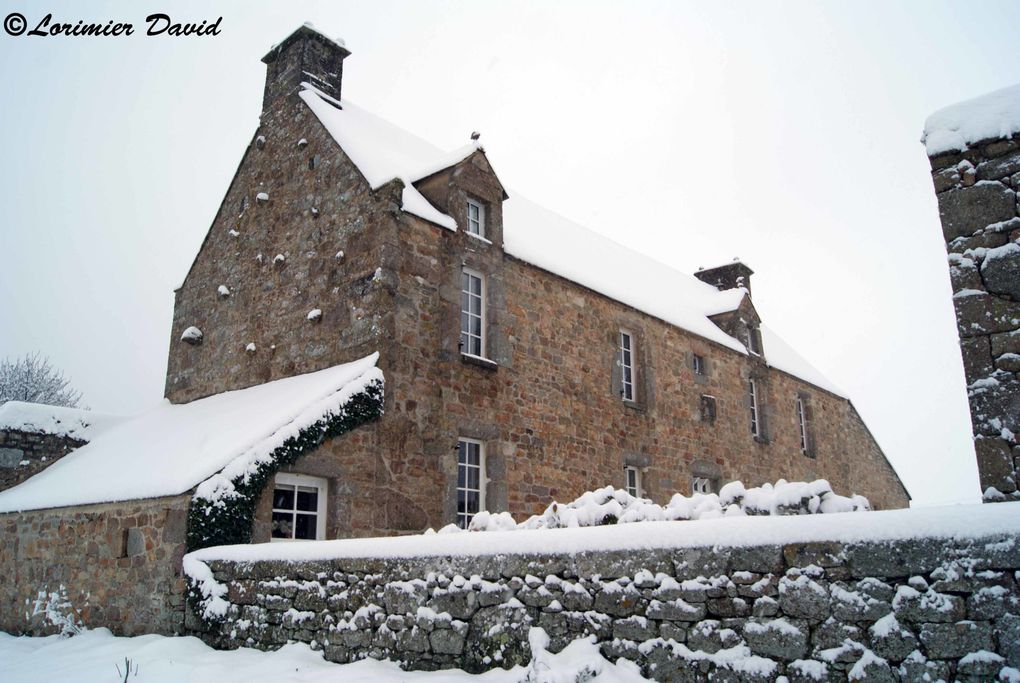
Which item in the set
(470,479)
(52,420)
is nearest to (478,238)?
(470,479)

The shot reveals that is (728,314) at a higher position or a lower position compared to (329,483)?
higher

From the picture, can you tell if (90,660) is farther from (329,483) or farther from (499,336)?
(499,336)

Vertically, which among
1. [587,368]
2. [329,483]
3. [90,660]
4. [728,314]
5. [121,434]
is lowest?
[90,660]

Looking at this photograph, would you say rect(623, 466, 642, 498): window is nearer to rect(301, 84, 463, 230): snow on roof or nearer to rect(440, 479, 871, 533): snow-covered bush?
rect(301, 84, 463, 230): snow on roof

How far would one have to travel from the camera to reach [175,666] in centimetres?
654

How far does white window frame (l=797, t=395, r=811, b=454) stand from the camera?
2011 centimetres

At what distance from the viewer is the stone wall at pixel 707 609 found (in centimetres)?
385

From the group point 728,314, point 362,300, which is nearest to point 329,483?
point 362,300

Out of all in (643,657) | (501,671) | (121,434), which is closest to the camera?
(643,657)

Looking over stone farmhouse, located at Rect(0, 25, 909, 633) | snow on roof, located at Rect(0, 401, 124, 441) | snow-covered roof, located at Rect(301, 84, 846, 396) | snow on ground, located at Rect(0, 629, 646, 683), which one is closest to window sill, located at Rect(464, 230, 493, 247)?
stone farmhouse, located at Rect(0, 25, 909, 633)

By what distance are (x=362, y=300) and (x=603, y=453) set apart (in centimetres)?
498

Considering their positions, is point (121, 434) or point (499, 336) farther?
point (121, 434)

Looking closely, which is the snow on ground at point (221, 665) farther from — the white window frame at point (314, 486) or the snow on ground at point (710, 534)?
the white window frame at point (314, 486)

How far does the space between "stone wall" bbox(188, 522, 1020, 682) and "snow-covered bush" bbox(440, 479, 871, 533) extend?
3.24ft
